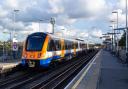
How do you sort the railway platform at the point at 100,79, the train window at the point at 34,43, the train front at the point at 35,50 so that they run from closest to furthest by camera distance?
the railway platform at the point at 100,79 < the train front at the point at 35,50 < the train window at the point at 34,43

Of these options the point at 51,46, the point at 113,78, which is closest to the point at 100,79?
the point at 113,78

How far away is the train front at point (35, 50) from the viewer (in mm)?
28641

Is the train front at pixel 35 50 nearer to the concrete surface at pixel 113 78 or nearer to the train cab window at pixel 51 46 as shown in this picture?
the train cab window at pixel 51 46

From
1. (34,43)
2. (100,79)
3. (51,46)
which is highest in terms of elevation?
(34,43)

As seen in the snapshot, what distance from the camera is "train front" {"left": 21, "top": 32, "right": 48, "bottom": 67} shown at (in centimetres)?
2864

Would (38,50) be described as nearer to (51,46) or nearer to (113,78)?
(51,46)

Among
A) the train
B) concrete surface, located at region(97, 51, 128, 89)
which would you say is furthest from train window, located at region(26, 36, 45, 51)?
concrete surface, located at region(97, 51, 128, 89)

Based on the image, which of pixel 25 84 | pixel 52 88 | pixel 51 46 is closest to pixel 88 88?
pixel 52 88

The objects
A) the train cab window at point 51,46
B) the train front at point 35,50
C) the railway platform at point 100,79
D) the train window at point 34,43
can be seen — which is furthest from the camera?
the train cab window at point 51,46

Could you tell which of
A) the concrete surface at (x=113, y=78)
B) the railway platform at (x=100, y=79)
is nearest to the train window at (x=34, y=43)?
the railway platform at (x=100, y=79)

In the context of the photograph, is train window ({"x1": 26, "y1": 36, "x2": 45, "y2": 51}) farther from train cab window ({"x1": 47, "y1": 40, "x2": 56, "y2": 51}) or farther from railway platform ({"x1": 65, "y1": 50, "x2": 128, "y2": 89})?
railway platform ({"x1": 65, "y1": 50, "x2": 128, "y2": 89})

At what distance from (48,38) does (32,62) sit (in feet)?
9.14

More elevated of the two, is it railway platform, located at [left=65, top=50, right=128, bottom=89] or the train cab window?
the train cab window

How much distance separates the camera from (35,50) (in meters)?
29.1
